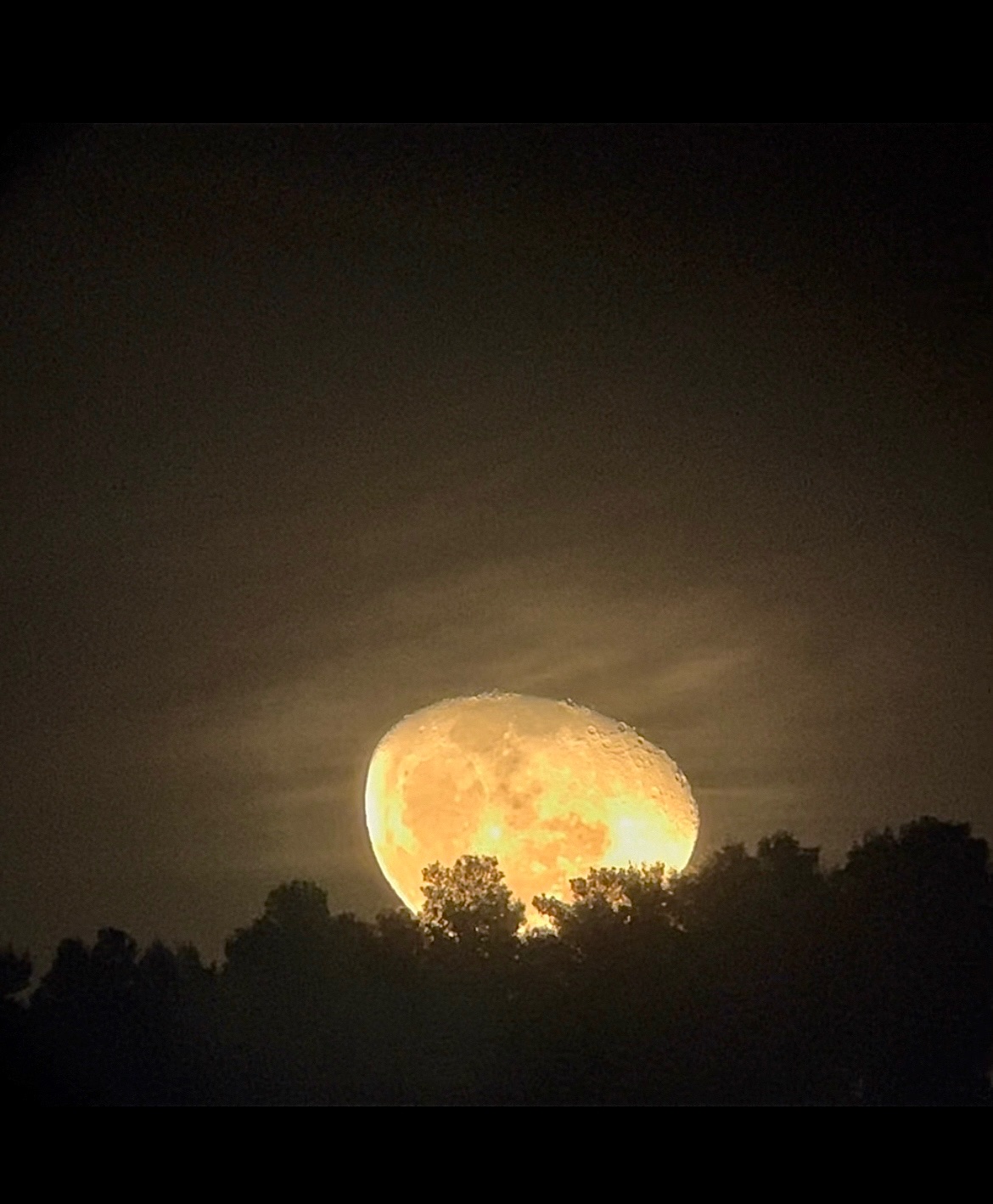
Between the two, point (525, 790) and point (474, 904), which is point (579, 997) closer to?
point (474, 904)

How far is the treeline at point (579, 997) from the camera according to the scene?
3088 centimetres

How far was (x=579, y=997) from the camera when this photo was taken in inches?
1238

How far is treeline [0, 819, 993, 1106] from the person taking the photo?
3088cm

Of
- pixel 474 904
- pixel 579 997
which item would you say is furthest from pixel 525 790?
pixel 579 997

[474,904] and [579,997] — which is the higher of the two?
[474,904]

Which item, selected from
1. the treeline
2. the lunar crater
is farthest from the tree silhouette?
the lunar crater

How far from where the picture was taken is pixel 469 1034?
31.4 metres

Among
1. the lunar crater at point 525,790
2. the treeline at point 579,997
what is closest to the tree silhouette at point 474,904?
the treeline at point 579,997

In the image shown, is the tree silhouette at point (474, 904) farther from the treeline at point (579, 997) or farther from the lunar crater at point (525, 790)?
the lunar crater at point (525, 790)

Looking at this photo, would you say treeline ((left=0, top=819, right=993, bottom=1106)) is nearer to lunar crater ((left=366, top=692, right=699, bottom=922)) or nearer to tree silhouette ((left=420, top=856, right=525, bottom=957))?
tree silhouette ((left=420, top=856, right=525, bottom=957))

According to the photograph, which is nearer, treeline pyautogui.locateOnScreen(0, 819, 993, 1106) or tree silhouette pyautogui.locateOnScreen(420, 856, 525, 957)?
treeline pyautogui.locateOnScreen(0, 819, 993, 1106)

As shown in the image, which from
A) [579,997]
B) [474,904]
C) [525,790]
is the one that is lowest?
[579,997]

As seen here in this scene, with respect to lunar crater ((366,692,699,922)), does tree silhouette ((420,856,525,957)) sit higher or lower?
lower

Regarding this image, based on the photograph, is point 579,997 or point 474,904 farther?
point 474,904
